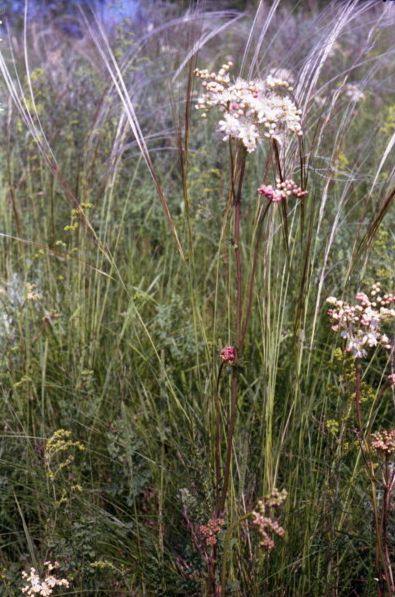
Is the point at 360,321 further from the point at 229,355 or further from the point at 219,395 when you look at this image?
the point at 219,395

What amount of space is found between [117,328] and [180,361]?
0.26 metres

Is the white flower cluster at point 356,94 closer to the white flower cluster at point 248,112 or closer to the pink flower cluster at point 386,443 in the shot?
the white flower cluster at point 248,112

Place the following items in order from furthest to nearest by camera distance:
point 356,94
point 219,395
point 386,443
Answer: point 356,94, point 219,395, point 386,443

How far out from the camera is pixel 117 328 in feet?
8.17

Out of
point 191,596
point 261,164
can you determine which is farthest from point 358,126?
point 191,596

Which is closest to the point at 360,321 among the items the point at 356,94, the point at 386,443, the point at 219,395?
the point at 386,443

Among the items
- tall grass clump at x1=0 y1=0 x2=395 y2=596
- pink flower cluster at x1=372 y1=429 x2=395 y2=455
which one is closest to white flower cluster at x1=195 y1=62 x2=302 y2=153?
tall grass clump at x1=0 y1=0 x2=395 y2=596

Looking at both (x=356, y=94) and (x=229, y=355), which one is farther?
(x=356, y=94)

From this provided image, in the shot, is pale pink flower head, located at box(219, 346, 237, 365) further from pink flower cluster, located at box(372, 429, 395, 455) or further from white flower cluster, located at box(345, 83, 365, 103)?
white flower cluster, located at box(345, 83, 365, 103)

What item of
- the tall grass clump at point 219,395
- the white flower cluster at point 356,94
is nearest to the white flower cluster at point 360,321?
the tall grass clump at point 219,395

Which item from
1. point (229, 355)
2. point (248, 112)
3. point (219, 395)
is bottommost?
point (219, 395)

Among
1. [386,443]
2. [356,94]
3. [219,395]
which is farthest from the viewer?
[356,94]

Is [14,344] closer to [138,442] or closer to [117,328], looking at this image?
[117,328]

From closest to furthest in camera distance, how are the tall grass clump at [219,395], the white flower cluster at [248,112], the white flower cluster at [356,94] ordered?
the white flower cluster at [248,112]
the tall grass clump at [219,395]
the white flower cluster at [356,94]
